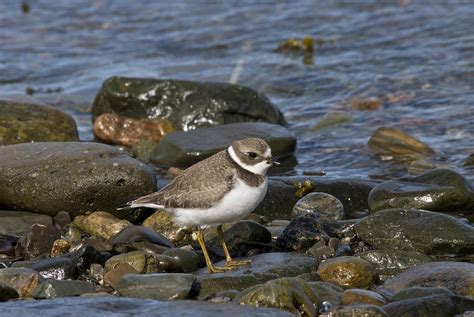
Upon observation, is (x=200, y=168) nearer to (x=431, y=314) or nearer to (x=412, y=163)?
(x=431, y=314)

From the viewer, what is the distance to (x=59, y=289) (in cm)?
602

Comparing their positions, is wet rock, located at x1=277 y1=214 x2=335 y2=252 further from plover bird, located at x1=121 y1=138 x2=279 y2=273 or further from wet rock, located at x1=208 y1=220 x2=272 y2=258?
plover bird, located at x1=121 y1=138 x2=279 y2=273

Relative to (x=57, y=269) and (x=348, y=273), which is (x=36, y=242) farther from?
(x=348, y=273)

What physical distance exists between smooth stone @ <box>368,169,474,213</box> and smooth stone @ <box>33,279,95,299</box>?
3.07 metres

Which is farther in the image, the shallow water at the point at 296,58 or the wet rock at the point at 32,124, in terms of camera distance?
the shallow water at the point at 296,58

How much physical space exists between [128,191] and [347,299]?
9.53ft

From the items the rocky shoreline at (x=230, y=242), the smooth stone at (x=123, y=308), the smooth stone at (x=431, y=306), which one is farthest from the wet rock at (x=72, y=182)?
the smooth stone at (x=431, y=306)

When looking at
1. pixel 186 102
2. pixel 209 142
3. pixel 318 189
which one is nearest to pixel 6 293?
pixel 318 189

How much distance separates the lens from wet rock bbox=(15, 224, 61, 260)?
7289mm

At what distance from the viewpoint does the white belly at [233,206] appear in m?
6.61

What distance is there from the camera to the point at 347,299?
587 centimetres

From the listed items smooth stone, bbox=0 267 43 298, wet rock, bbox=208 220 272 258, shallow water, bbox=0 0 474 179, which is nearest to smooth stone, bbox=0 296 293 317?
smooth stone, bbox=0 267 43 298

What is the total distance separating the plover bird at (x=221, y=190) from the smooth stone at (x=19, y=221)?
1486 mm

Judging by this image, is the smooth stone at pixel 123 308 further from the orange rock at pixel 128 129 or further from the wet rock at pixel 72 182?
the orange rock at pixel 128 129
